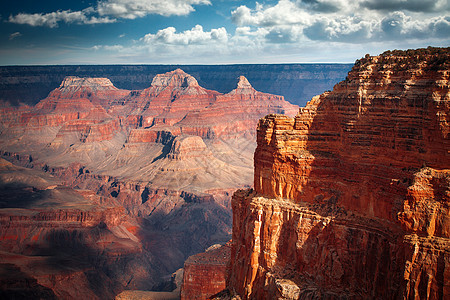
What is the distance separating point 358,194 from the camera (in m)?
30.8

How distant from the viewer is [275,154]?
34375 millimetres

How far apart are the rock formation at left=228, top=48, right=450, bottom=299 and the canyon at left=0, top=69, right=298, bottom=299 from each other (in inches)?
1825

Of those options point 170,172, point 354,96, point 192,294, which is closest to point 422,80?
point 354,96

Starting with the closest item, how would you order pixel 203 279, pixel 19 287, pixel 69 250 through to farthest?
pixel 203 279
pixel 19 287
pixel 69 250

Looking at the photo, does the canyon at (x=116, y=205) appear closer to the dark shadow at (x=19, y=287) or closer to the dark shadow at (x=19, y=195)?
the dark shadow at (x=19, y=287)

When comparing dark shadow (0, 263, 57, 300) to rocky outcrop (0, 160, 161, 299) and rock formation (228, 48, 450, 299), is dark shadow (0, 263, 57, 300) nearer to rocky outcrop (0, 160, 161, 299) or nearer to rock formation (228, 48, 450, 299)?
rocky outcrop (0, 160, 161, 299)

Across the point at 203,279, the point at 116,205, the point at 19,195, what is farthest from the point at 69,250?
the point at 203,279

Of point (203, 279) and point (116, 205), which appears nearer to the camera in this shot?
point (203, 279)

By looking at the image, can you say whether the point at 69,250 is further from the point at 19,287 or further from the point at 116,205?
the point at 116,205

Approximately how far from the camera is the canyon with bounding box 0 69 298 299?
269 feet

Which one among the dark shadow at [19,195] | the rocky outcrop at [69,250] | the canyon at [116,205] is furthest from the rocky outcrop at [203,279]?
the dark shadow at [19,195]

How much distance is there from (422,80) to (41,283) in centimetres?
6288

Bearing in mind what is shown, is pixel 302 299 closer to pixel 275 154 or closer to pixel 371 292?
pixel 371 292

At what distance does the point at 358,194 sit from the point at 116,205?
9541 cm
